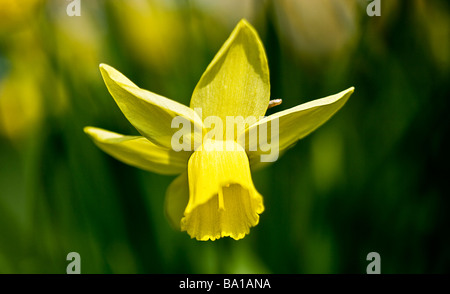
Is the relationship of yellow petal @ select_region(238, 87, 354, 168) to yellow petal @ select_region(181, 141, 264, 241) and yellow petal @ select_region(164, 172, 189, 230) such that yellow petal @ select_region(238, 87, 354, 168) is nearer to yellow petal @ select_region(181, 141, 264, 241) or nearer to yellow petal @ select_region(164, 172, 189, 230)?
yellow petal @ select_region(181, 141, 264, 241)

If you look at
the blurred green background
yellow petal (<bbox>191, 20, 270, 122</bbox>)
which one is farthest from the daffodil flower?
the blurred green background

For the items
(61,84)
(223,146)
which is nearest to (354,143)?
(223,146)

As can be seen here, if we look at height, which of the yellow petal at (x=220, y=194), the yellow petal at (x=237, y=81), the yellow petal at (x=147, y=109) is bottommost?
the yellow petal at (x=220, y=194)

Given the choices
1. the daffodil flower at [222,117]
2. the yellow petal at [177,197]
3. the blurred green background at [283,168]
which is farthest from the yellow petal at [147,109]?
the blurred green background at [283,168]

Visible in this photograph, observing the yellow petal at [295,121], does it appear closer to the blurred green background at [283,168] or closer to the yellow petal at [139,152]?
the yellow petal at [139,152]

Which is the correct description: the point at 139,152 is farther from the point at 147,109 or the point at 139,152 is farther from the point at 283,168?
the point at 283,168

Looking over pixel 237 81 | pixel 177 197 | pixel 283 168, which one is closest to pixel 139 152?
pixel 177 197
